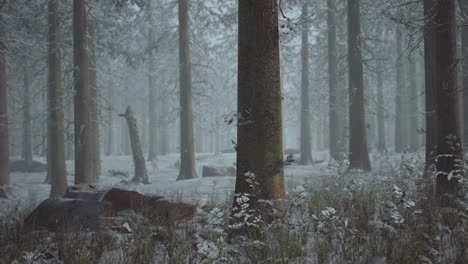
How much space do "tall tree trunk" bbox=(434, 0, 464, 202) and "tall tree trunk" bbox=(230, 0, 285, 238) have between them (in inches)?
118

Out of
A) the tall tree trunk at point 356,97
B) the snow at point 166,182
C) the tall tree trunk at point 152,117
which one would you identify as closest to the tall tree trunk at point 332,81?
the snow at point 166,182

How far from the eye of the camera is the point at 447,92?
523 centimetres

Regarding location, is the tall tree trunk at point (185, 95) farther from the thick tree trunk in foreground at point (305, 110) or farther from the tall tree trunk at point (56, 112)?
the thick tree trunk in foreground at point (305, 110)

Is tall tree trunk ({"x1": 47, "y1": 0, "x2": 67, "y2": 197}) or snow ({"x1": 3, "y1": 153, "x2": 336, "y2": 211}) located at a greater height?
tall tree trunk ({"x1": 47, "y1": 0, "x2": 67, "y2": 197})

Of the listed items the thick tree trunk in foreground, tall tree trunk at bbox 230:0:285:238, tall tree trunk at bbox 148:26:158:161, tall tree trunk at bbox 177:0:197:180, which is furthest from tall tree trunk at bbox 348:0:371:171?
tall tree trunk at bbox 148:26:158:161

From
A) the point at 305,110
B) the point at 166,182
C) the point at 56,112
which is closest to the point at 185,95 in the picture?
the point at 166,182

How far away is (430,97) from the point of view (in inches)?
332

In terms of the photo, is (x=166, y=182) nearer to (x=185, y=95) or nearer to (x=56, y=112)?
(x=185, y=95)

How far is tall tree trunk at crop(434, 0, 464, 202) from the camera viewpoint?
5.18 m

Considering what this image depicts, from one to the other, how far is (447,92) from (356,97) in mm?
7248

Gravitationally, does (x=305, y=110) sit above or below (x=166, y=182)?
above

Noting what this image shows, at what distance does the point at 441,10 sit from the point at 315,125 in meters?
36.0

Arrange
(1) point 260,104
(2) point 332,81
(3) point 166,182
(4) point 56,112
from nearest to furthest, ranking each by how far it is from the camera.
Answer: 1. (1) point 260,104
2. (4) point 56,112
3. (3) point 166,182
4. (2) point 332,81

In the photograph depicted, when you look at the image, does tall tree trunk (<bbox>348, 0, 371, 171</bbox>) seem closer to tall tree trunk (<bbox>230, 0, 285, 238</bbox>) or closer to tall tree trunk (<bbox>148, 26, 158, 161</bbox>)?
tall tree trunk (<bbox>230, 0, 285, 238</bbox>)
